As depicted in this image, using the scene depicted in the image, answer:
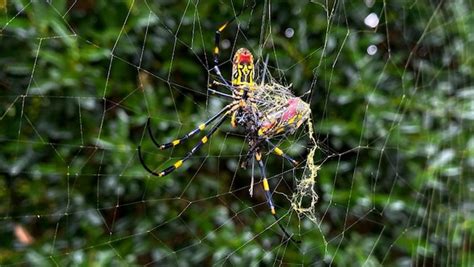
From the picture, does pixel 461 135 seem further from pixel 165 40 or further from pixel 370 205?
pixel 165 40

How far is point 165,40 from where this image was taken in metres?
1.17

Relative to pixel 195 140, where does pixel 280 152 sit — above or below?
above

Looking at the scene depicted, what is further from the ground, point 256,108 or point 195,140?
point 256,108

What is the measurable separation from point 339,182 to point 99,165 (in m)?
0.58

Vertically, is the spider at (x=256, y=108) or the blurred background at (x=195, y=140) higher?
the spider at (x=256, y=108)

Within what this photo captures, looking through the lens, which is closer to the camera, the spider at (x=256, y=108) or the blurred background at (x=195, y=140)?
the spider at (x=256, y=108)

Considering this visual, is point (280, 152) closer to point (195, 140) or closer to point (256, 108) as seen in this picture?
point (256, 108)

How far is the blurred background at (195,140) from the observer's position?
1.06 metres

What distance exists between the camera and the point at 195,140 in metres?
1.17

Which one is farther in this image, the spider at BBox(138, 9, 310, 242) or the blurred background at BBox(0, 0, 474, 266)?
the blurred background at BBox(0, 0, 474, 266)

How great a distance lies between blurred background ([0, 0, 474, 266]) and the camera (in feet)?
3.49

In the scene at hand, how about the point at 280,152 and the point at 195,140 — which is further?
the point at 195,140

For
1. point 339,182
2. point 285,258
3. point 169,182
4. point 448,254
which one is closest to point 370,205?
point 339,182

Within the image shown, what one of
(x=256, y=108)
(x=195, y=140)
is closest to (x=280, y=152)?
(x=256, y=108)
